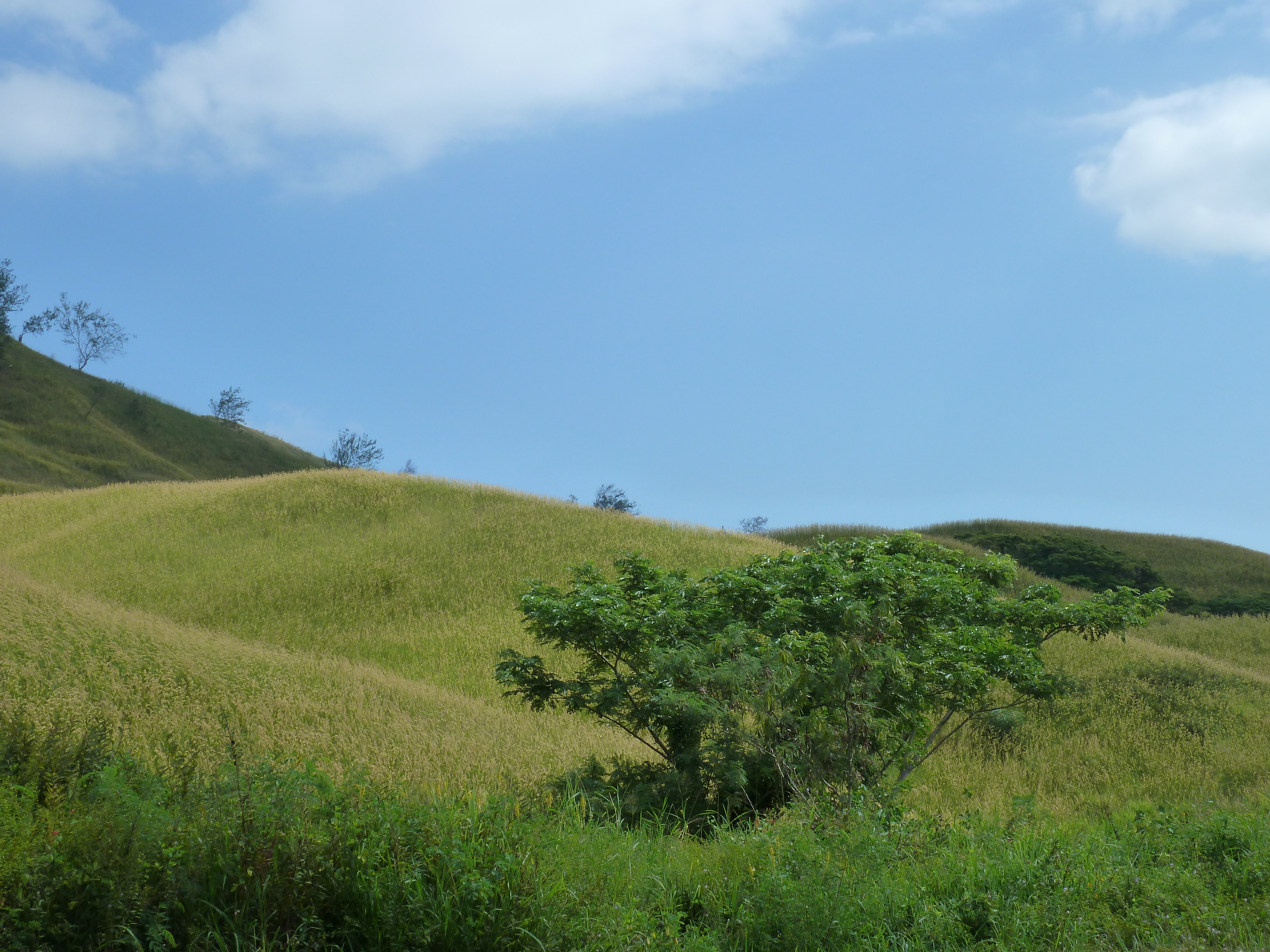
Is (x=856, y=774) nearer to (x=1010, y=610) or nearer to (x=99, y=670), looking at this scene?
(x=1010, y=610)

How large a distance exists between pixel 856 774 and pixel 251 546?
2630cm

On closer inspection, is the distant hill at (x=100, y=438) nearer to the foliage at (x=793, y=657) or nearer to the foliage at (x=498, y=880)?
the foliage at (x=793, y=657)

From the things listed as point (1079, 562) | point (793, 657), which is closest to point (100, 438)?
point (1079, 562)

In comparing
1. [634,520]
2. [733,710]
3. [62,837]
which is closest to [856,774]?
[733,710]

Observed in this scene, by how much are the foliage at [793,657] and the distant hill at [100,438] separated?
180ft

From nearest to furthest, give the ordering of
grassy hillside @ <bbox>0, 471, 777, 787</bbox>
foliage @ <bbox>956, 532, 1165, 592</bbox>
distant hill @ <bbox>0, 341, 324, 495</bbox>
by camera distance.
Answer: grassy hillside @ <bbox>0, 471, 777, 787</bbox> < foliage @ <bbox>956, 532, 1165, 592</bbox> < distant hill @ <bbox>0, 341, 324, 495</bbox>

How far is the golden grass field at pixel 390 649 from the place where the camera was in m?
12.3

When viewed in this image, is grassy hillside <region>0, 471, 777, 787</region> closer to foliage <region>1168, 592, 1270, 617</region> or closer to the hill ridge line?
the hill ridge line

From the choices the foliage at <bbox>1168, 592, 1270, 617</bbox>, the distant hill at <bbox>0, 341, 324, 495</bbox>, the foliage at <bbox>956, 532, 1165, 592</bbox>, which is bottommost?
the foliage at <bbox>1168, 592, 1270, 617</bbox>

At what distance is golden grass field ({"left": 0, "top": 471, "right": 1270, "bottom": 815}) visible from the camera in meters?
12.3

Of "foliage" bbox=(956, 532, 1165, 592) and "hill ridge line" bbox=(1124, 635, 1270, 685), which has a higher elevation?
"foliage" bbox=(956, 532, 1165, 592)

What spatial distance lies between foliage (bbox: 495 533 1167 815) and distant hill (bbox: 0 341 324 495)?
55.0 metres

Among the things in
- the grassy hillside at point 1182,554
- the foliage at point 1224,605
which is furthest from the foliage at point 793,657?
the grassy hillside at point 1182,554

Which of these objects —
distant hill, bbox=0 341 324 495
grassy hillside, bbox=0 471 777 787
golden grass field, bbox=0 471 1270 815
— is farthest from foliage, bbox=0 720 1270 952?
distant hill, bbox=0 341 324 495
